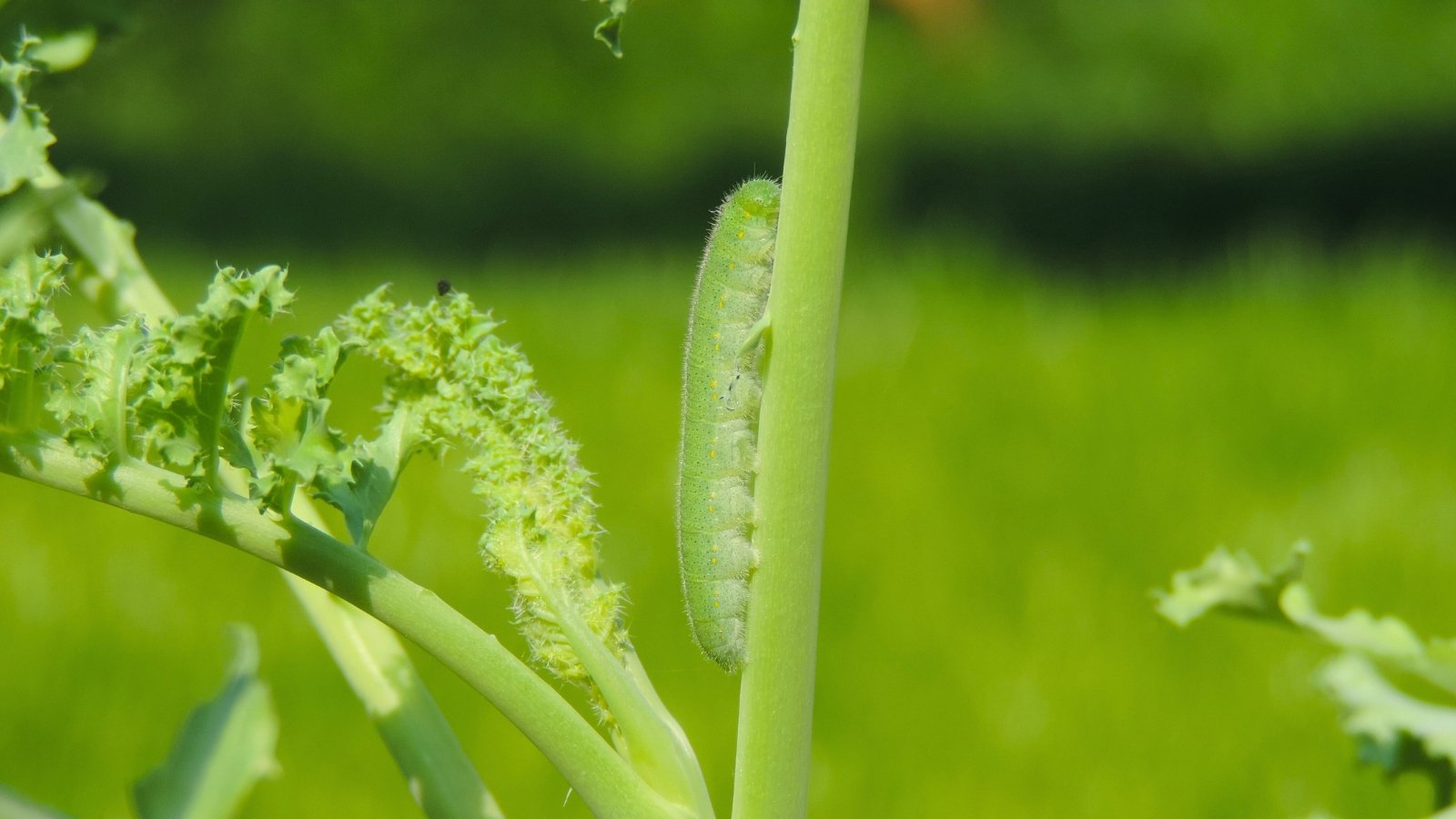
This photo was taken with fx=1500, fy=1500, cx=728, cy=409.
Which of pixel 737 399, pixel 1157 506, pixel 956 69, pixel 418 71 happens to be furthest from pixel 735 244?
pixel 418 71

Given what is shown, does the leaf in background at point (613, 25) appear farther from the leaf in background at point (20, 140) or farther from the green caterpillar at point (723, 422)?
the leaf in background at point (20, 140)

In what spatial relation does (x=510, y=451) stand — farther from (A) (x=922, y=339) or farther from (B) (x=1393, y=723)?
(A) (x=922, y=339)

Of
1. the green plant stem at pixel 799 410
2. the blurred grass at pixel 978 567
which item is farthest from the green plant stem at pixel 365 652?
the blurred grass at pixel 978 567

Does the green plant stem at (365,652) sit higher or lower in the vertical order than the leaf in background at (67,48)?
lower

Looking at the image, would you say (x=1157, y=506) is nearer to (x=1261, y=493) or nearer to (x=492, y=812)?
(x=1261, y=493)

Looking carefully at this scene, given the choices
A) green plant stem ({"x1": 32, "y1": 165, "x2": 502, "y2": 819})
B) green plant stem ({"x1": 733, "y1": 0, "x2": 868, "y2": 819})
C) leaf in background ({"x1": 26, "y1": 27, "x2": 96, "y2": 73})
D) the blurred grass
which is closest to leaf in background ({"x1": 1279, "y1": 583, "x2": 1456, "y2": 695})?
green plant stem ({"x1": 733, "y1": 0, "x2": 868, "y2": 819})

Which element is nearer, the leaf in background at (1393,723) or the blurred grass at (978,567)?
the leaf in background at (1393,723)

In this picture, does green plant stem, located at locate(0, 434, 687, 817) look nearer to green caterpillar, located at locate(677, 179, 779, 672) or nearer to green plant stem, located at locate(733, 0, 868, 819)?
green plant stem, located at locate(733, 0, 868, 819)
